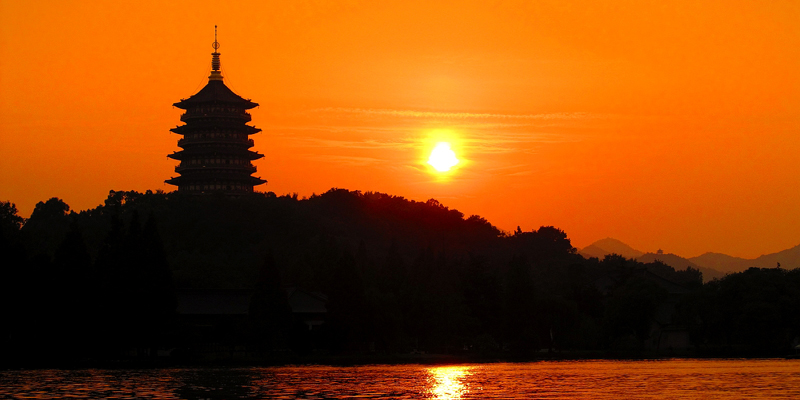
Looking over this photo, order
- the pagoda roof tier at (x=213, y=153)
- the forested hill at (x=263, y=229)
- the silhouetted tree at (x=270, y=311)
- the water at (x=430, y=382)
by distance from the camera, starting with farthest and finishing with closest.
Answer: the pagoda roof tier at (x=213, y=153)
the forested hill at (x=263, y=229)
the silhouetted tree at (x=270, y=311)
the water at (x=430, y=382)

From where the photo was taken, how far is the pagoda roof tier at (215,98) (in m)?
118

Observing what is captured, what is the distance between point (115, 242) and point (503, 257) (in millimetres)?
80023

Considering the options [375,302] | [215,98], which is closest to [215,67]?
[215,98]

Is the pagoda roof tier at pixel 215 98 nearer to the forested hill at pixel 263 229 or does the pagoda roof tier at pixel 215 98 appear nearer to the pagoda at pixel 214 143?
the pagoda at pixel 214 143

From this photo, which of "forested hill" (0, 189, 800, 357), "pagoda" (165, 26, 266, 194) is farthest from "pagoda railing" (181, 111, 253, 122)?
"forested hill" (0, 189, 800, 357)

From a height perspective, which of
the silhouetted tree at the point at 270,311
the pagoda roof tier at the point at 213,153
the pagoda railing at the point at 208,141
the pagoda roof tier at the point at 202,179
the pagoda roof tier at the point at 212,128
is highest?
the pagoda roof tier at the point at 212,128

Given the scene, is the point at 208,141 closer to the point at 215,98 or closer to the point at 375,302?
the point at 215,98

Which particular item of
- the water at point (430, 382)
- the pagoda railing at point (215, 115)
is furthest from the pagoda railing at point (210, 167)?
the water at point (430, 382)

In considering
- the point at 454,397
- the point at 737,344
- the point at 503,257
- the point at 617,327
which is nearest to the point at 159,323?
the point at 454,397

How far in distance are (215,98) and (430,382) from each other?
83.8m

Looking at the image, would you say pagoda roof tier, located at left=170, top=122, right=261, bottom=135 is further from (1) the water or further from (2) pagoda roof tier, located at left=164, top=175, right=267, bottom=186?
(1) the water

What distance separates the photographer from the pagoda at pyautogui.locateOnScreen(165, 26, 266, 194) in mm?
116688

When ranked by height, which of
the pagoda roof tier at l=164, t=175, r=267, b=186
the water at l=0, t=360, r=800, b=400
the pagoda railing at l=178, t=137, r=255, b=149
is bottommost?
the water at l=0, t=360, r=800, b=400

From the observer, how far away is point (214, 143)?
116 m
